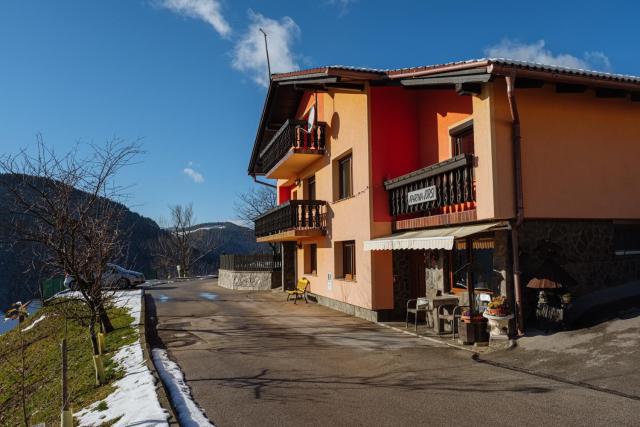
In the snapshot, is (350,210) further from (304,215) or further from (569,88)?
(569,88)

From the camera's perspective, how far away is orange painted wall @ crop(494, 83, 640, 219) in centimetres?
1027

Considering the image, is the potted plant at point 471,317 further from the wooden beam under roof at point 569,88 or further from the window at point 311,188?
the window at point 311,188

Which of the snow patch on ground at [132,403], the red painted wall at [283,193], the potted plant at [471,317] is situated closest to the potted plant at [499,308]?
the potted plant at [471,317]

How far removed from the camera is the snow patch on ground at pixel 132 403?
620 centimetres

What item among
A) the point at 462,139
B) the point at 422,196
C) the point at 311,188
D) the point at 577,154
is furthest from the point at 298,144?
the point at 577,154

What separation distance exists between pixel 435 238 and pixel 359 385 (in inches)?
164

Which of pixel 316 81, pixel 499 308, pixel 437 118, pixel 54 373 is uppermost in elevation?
pixel 316 81

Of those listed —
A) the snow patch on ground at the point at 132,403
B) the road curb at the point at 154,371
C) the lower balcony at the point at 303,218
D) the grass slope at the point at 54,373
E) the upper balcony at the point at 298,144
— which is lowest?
the grass slope at the point at 54,373

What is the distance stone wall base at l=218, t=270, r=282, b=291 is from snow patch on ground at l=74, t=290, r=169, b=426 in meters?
16.7

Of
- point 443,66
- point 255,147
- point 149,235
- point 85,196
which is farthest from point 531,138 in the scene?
point 149,235

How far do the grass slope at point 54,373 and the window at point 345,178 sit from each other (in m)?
8.12

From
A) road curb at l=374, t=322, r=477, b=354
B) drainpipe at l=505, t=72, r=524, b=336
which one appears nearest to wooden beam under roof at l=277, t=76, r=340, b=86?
drainpipe at l=505, t=72, r=524, b=336

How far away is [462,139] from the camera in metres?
12.7

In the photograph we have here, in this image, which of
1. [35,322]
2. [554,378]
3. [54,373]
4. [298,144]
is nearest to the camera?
[554,378]
